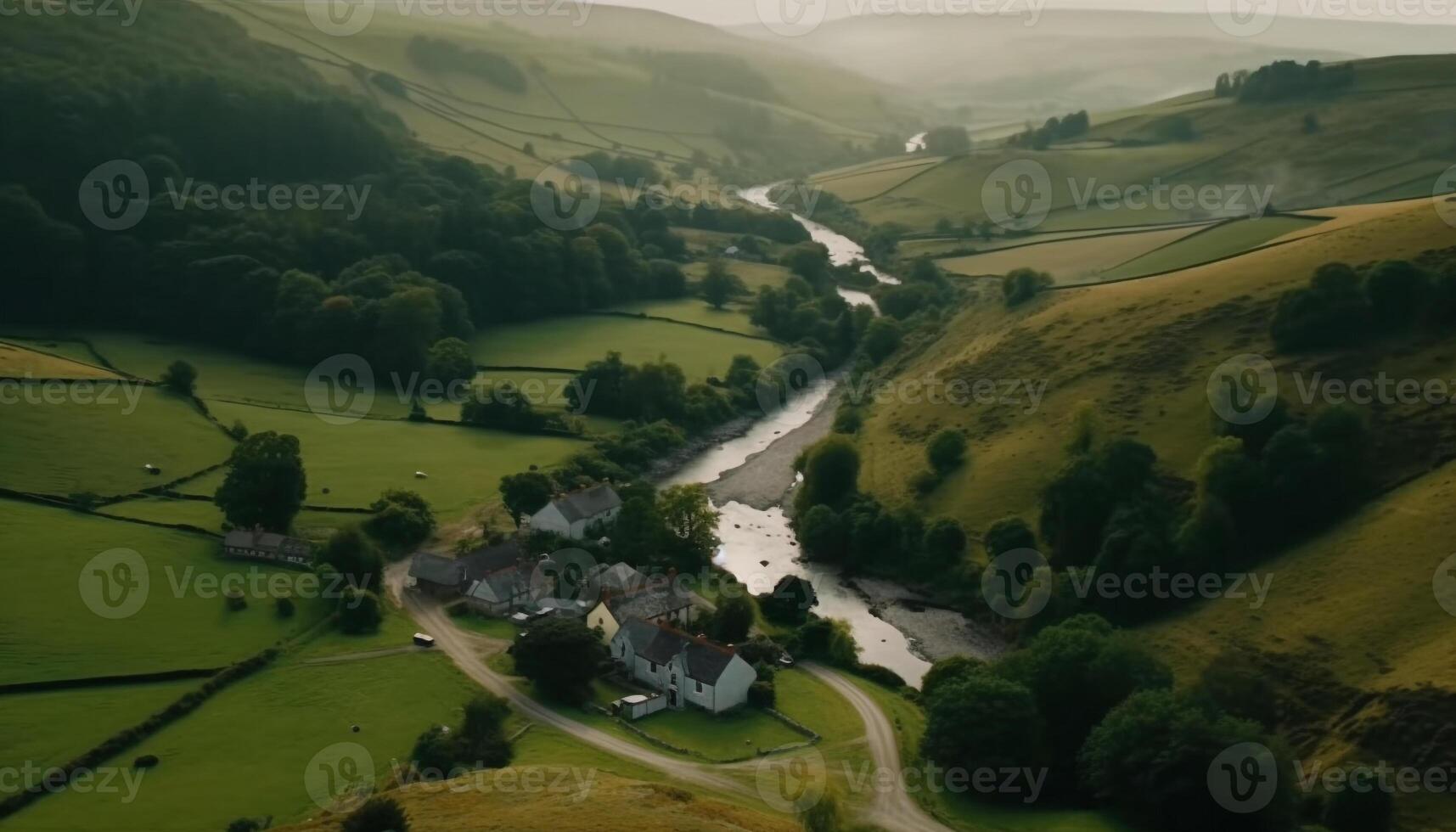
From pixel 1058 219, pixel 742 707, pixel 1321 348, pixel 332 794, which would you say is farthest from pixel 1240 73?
pixel 332 794

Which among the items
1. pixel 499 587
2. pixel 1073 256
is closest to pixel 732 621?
pixel 499 587

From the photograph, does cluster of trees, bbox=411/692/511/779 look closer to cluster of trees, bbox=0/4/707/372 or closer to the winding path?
the winding path

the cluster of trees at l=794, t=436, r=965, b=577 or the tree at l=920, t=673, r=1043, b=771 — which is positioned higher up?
the cluster of trees at l=794, t=436, r=965, b=577

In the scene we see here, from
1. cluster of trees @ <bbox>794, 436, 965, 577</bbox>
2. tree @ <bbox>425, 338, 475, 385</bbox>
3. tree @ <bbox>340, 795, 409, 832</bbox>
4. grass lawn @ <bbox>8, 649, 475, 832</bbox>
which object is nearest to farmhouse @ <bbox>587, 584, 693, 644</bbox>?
grass lawn @ <bbox>8, 649, 475, 832</bbox>

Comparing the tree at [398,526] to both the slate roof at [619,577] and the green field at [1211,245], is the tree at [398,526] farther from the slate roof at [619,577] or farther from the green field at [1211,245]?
the green field at [1211,245]

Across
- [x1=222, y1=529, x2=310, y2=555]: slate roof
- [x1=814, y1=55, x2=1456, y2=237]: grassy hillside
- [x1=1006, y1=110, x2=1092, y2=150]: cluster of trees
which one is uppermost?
[x1=1006, y1=110, x2=1092, y2=150]: cluster of trees

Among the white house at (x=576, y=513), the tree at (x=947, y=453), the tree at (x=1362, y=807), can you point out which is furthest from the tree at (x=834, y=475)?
the tree at (x=1362, y=807)
